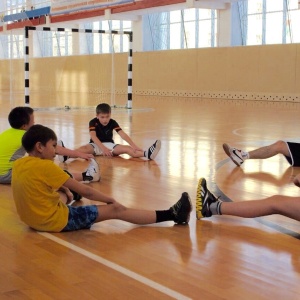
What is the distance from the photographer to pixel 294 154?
627cm

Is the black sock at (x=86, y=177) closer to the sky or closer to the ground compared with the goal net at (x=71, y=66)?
closer to the ground

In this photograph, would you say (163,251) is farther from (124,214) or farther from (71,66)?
(71,66)

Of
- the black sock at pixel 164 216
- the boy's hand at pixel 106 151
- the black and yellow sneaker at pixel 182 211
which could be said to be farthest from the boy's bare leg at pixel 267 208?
the boy's hand at pixel 106 151

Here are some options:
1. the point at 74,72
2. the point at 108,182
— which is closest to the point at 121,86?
the point at 74,72

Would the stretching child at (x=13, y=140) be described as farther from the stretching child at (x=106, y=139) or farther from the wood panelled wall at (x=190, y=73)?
the wood panelled wall at (x=190, y=73)

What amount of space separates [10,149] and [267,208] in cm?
264

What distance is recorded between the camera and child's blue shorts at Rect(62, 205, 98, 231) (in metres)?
3.75

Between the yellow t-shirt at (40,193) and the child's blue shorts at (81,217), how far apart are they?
0.18 feet

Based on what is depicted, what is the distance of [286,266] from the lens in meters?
3.09

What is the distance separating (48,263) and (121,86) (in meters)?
23.2

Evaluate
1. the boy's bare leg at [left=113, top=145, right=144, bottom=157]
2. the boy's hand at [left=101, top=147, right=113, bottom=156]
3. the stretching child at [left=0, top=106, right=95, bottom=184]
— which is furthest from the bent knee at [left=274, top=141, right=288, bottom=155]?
the stretching child at [left=0, top=106, right=95, bottom=184]

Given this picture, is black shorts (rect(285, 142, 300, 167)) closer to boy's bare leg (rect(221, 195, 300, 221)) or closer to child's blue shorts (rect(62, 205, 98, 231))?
boy's bare leg (rect(221, 195, 300, 221))

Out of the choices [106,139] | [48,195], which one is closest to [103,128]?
[106,139]

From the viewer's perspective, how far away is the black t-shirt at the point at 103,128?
7.15 metres
